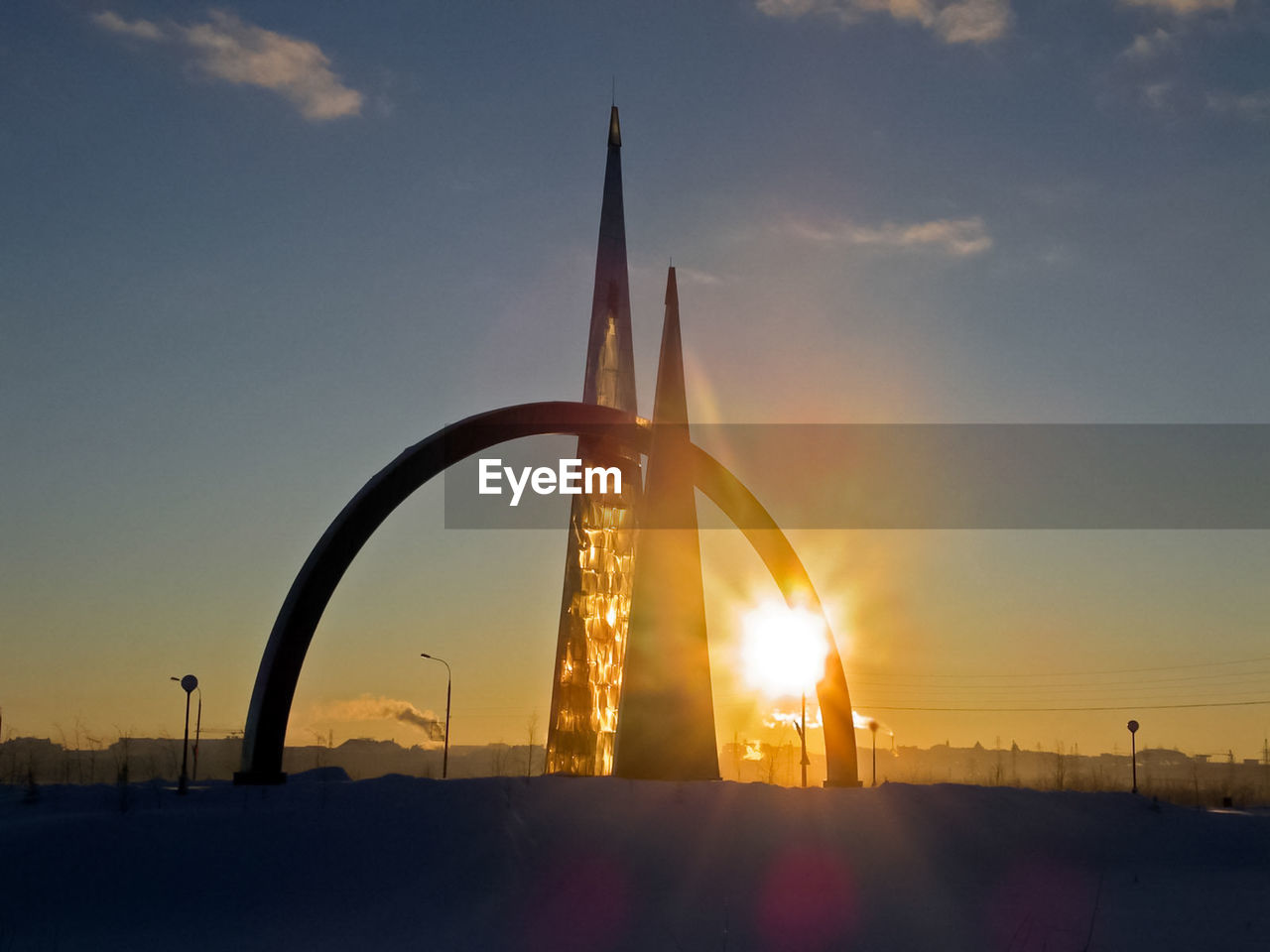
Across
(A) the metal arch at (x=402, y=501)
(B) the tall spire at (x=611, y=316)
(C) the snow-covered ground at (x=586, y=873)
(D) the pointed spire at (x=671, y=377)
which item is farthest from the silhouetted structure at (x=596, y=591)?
(C) the snow-covered ground at (x=586, y=873)

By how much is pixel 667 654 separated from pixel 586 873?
28.4ft

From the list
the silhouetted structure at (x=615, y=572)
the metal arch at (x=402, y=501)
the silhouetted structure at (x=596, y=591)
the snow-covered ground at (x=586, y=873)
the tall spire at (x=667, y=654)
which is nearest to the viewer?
the snow-covered ground at (x=586, y=873)

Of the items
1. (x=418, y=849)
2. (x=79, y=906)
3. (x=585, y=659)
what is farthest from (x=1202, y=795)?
(x=79, y=906)

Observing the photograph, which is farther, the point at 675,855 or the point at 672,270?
the point at 672,270

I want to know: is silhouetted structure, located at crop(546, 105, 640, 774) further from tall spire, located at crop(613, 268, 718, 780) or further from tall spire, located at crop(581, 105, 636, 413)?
tall spire, located at crop(613, 268, 718, 780)

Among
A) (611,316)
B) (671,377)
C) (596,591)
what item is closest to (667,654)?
(671,377)

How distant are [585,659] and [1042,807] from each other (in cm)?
1682

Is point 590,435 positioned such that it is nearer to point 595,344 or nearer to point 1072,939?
point 595,344

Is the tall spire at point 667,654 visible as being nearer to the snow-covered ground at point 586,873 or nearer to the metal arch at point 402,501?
the snow-covered ground at point 586,873

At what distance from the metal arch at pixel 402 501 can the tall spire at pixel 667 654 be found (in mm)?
6736

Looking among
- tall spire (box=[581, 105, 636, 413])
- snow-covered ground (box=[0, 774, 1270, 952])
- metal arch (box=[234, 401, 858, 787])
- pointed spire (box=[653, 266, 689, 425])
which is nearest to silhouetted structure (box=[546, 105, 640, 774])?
tall spire (box=[581, 105, 636, 413])

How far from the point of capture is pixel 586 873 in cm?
2003

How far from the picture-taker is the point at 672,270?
110ft

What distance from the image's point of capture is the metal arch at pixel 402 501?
30172 mm
